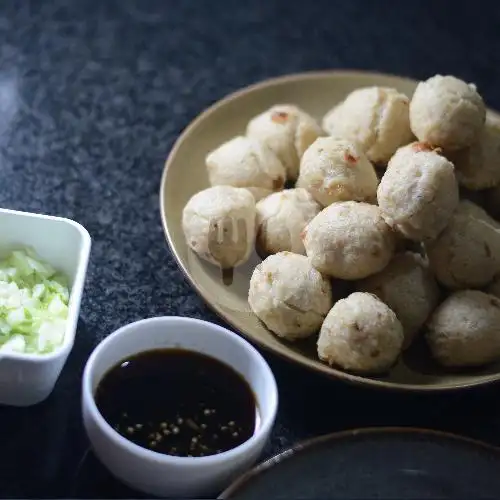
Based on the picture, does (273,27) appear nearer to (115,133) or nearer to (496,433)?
(115,133)

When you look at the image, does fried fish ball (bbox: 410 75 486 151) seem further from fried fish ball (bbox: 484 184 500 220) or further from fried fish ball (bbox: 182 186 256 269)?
fried fish ball (bbox: 182 186 256 269)

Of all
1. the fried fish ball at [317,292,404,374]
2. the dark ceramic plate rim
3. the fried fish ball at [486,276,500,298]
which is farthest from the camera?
the fried fish ball at [486,276,500,298]

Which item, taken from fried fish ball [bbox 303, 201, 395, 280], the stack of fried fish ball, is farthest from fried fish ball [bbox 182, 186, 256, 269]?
fried fish ball [bbox 303, 201, 395, 280]

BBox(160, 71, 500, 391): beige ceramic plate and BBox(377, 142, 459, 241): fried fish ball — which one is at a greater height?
BBox(377, 142, 459, 241): fried fish ball

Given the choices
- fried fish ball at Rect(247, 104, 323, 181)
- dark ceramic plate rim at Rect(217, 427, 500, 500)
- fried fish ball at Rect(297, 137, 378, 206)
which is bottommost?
dark ceramic plate rim at Rect(217, 427, 500, 500)

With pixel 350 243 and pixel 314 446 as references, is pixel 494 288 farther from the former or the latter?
pixel 314 446

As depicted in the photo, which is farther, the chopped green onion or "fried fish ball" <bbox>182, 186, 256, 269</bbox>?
"fried fish ball" <bbox>182, 186, 256, 269</bbox>

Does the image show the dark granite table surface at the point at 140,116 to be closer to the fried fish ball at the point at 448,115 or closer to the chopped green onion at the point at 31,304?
the chopped green onion at the point at 31,304
